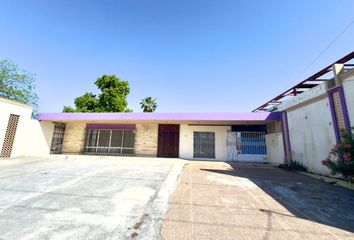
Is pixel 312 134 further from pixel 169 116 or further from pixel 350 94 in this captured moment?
pixel 169 116

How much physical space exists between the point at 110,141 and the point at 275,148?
1292 cm

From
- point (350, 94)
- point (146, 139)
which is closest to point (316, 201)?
point (350, 94)

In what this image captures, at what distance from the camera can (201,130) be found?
43.6ft

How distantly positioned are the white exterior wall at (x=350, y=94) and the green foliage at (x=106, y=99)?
22.7 meters

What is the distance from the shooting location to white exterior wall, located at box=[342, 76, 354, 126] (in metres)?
5.89

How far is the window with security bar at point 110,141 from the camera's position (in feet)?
45.6

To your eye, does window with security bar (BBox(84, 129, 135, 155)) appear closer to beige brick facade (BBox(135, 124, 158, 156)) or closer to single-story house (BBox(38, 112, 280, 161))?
single-story house (BBox(38, 112, 280, 161))

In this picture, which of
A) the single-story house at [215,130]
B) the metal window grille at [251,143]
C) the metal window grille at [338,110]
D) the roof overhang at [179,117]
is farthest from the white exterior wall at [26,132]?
the metal window grille at [338,110]

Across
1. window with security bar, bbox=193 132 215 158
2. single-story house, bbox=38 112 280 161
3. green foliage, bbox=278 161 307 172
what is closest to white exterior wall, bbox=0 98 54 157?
single-story house, bbox=38 112 280 161

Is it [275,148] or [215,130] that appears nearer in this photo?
[275,148]

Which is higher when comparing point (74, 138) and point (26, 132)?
point (26, 132)

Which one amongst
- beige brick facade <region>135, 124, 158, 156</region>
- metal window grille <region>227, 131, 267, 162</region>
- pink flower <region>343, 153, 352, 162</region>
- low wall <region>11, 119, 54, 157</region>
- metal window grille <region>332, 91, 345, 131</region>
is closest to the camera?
pink flower <region>343, 153, 352, 162</region>

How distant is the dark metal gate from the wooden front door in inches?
349

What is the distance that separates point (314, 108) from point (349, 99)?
1.64m
